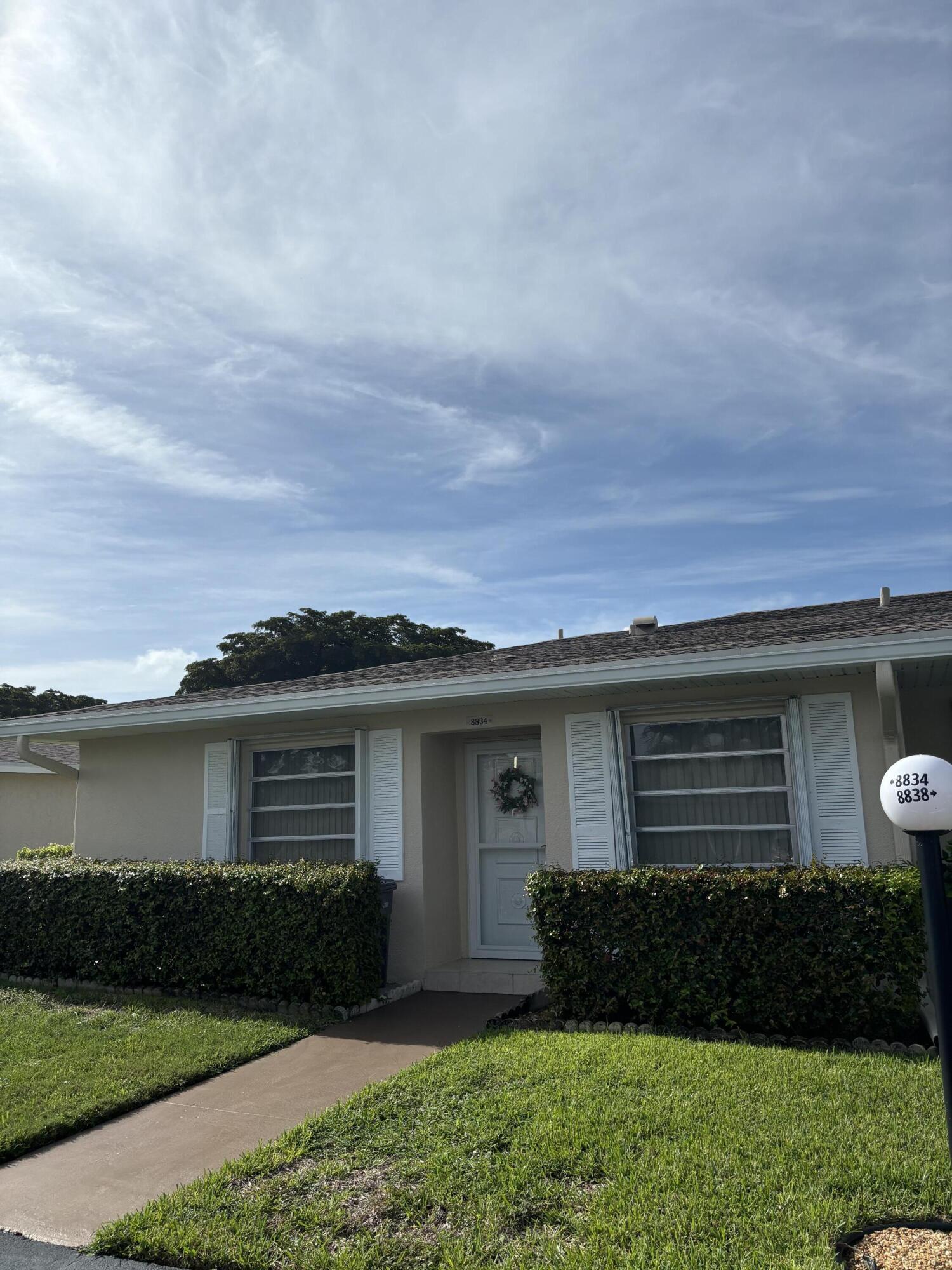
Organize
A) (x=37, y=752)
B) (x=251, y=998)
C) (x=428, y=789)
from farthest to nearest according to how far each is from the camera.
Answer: (x=37, y=752) → (x=428, y=789) → (x=251, y=998)

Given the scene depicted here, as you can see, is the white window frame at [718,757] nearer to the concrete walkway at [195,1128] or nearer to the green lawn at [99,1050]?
the concrete walkway at [195,1128]

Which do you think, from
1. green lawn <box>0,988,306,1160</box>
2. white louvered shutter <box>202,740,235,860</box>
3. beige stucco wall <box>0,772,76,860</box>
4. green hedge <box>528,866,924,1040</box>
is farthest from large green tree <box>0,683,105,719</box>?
green hedge <box>528,866,924,1040</box>

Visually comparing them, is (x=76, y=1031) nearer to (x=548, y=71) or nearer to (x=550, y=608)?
(x=548, y=71)

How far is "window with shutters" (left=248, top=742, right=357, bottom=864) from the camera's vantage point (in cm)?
916

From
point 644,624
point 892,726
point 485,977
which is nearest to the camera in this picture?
point 892,726

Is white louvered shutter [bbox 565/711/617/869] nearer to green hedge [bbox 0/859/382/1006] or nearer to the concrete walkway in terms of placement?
the concrete walkway

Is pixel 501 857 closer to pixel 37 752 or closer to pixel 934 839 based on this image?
pixel 934 839

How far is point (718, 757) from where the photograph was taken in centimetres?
765

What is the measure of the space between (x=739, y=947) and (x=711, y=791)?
5.37 feet

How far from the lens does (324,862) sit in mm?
8320

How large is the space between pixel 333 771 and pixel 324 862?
117cm

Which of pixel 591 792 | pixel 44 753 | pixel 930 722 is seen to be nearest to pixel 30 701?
pixel 44 753

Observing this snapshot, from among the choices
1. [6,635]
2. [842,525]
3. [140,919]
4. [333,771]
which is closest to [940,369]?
[842,525]

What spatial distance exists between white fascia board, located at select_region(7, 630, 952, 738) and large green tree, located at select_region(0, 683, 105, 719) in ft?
93.7
